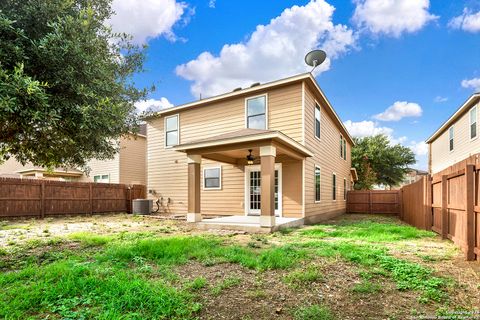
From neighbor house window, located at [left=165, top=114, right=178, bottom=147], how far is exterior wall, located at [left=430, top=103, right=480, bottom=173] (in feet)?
46.3

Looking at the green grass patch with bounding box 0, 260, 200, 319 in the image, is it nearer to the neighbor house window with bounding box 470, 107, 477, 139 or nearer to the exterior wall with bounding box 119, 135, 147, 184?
the neighbor house window with bounding box 470, 107, 477, 139

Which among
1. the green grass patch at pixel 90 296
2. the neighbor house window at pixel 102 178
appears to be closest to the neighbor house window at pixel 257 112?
the green grass patch at pixel 90 296

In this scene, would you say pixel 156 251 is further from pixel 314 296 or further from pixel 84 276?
pixel 314 296

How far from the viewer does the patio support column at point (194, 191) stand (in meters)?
9.32

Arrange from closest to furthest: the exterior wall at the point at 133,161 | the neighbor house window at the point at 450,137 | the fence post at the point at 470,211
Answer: the fence post at the point at 470,211 < the neighbor house window at the point at 450,137 < the exterior wall at the point at 133,161

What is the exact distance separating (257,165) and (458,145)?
12.4 m

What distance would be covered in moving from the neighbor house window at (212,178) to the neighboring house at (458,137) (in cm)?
1185

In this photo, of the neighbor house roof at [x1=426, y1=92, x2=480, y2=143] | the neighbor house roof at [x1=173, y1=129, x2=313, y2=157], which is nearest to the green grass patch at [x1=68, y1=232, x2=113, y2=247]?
the neighbor house roof at [x1=173, y1=129, x2=313, y2=157]

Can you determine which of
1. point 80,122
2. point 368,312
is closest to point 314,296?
point 368,312

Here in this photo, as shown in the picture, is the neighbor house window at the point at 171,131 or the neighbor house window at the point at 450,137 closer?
the neighbor house window at the point at 171,131

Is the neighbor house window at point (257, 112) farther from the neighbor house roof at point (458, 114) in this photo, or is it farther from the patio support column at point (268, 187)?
the neighbor house roof at point (458, 114)

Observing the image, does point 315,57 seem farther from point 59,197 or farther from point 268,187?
point 59,197

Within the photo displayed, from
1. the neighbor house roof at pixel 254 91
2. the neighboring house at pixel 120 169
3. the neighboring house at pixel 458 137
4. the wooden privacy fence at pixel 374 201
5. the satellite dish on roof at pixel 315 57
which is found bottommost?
the wooden privacy fence at pixel 374 201

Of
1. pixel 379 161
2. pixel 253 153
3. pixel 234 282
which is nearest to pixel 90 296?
pixel 234 282
